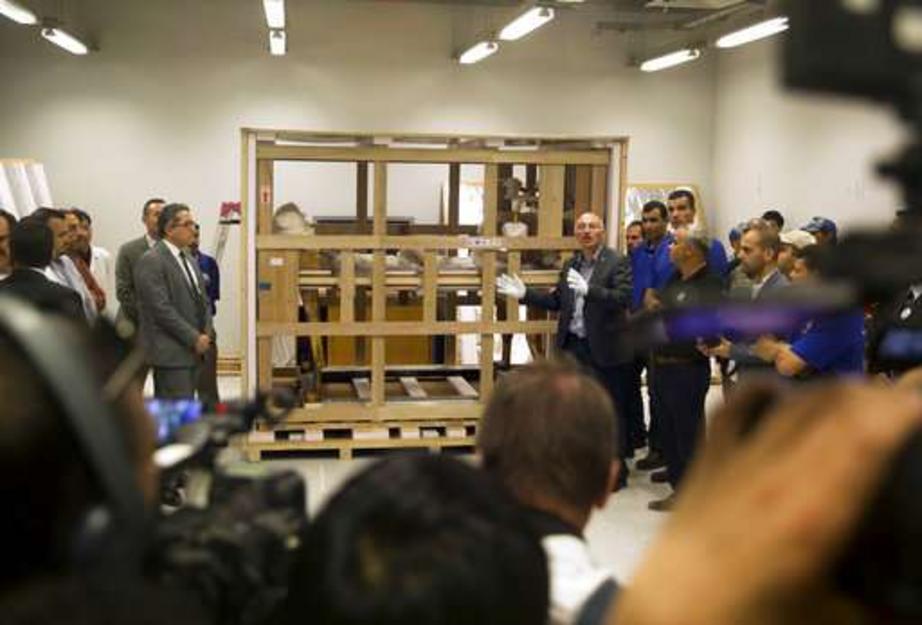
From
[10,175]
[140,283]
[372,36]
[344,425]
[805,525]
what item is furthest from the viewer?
[372,36]

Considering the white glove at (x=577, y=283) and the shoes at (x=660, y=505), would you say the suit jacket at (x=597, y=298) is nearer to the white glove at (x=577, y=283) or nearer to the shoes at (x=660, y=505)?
the white glove at (x=577, y=283)

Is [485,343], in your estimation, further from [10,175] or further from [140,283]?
[10,175]

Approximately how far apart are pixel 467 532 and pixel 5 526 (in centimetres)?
35

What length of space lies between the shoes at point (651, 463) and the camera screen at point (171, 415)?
16.1ft

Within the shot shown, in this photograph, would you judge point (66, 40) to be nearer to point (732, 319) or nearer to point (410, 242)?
point (410, 242)

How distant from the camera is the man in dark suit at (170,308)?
16.6ft

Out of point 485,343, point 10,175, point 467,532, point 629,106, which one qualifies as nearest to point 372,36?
point 629,106

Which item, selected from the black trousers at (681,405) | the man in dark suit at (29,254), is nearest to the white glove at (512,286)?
the black trousers at (681,405)

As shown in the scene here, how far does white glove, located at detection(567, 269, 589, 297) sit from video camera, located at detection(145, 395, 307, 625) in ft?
14.2

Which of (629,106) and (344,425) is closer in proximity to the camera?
(344,425)

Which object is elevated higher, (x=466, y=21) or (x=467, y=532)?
(x=466, y=21)

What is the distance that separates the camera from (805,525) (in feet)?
1.42

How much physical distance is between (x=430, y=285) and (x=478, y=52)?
13.0ft

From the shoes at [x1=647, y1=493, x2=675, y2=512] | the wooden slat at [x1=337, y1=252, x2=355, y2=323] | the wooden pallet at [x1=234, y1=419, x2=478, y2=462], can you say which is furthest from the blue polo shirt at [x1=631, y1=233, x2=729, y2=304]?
the wooden slat at [x1=337, y1=252, x2=355, y2=323]
